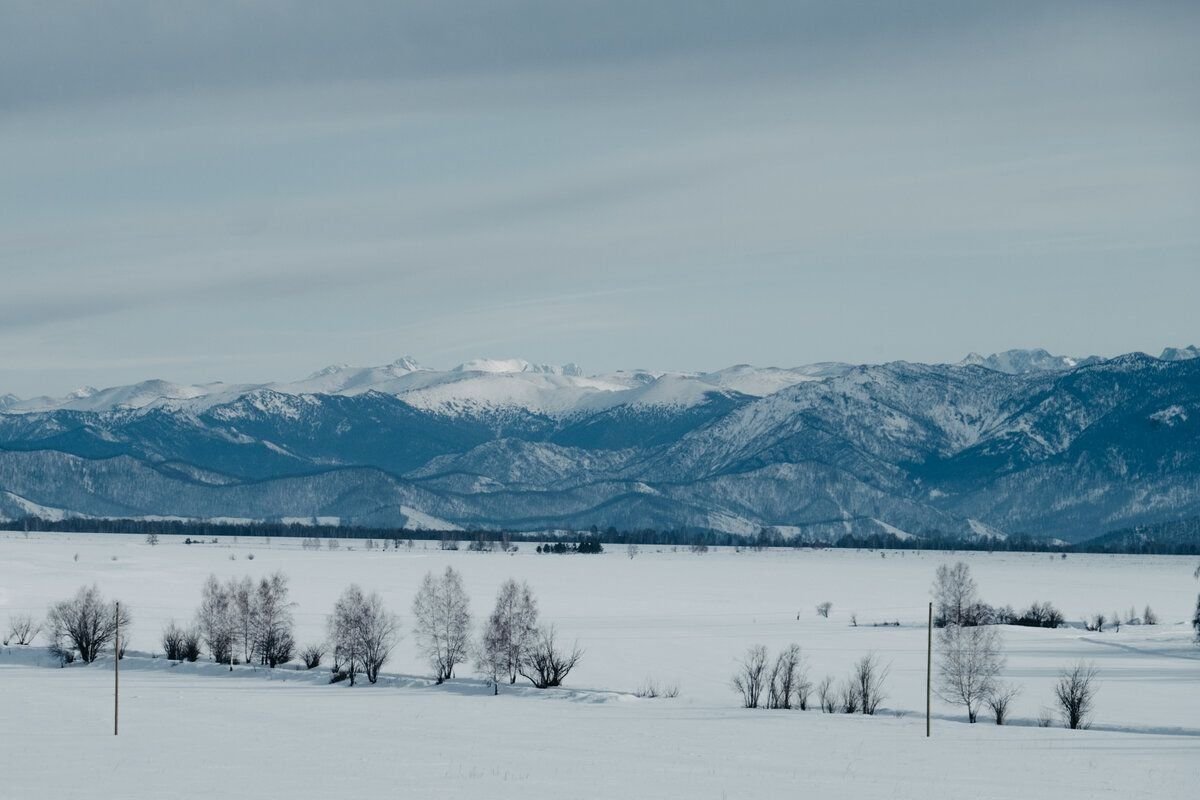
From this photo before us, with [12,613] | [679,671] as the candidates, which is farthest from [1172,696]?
[12,613]

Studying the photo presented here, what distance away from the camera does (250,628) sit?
319 feet

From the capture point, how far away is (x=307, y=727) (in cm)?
6531

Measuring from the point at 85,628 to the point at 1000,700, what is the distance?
2288 inches

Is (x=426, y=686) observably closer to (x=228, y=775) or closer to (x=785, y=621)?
(x=228, y=775)

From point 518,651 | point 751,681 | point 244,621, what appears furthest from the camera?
point 244,621

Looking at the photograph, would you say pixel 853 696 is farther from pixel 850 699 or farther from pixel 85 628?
pixel 85 628

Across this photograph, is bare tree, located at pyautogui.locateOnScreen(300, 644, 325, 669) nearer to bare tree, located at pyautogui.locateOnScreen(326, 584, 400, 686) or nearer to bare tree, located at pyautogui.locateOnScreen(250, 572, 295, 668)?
bare tree, located at pyautogui.locateOnScreen(250, 572, 295, 668)

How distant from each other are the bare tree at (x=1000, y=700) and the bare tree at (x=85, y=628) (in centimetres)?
5490

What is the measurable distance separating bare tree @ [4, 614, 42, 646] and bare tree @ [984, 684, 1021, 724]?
2563 inches

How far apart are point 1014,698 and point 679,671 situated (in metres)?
19.1

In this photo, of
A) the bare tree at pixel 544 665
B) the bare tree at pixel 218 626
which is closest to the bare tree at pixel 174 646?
the bare tree at pixel 218 626

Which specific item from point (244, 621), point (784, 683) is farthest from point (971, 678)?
point (244, 621)

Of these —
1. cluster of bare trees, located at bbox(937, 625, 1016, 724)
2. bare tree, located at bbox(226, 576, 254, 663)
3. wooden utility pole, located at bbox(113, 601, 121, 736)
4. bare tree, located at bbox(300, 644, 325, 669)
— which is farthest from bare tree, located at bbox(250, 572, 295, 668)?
cluster of bare trees, located at bbox(937, 625, 1016, 724)

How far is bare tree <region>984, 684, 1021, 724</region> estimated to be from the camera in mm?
72188
